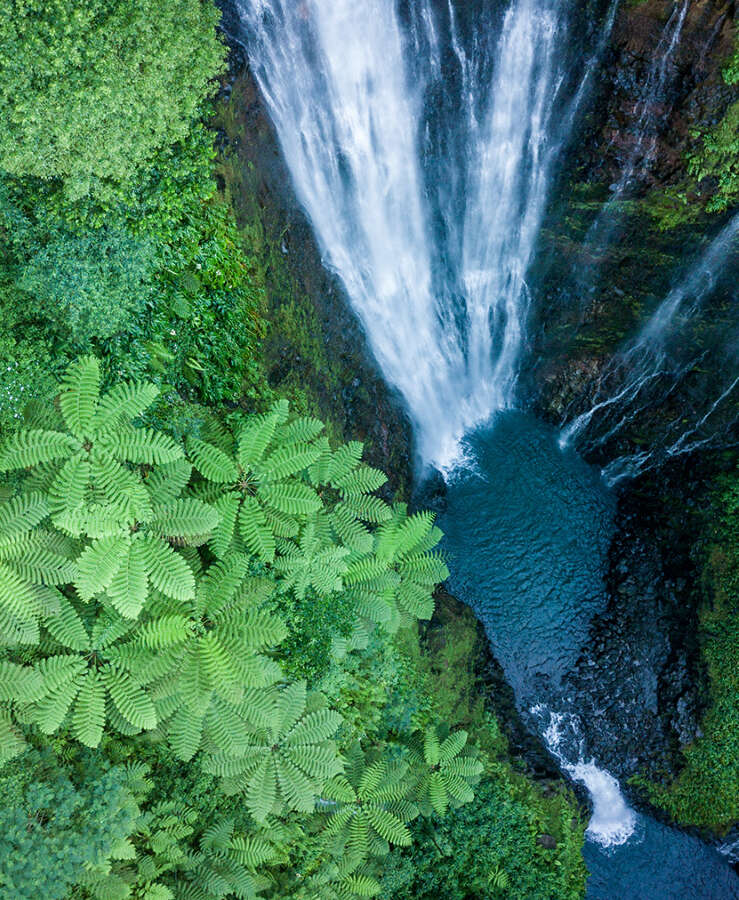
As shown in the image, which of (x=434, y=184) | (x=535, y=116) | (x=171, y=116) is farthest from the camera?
(x=434, y=184)

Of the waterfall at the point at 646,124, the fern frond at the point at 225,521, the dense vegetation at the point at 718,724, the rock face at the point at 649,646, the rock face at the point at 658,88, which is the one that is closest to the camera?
the fern frond at the point at 225,521

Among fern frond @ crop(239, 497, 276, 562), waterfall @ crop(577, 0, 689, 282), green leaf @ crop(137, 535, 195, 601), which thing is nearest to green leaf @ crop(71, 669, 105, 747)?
green leaf @ crop(137, 535, 195, 601)

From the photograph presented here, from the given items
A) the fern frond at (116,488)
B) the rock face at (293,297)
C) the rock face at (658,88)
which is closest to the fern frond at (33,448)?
the fern frond at (116,488)

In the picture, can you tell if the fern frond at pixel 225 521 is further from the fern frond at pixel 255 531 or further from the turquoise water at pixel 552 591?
the turquoise water at pixel 552 591

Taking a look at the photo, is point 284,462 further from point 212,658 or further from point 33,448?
point 33,448

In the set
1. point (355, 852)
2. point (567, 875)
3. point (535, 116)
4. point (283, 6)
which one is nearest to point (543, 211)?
point (535, 116)

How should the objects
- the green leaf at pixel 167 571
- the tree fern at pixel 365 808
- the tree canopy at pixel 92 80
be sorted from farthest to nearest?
the tree fern at pixel 365 808
the green leaf at pixel 167 571
the tree canopy at pixel 92 80

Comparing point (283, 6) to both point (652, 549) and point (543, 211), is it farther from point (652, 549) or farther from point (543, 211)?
point (652, 549)
